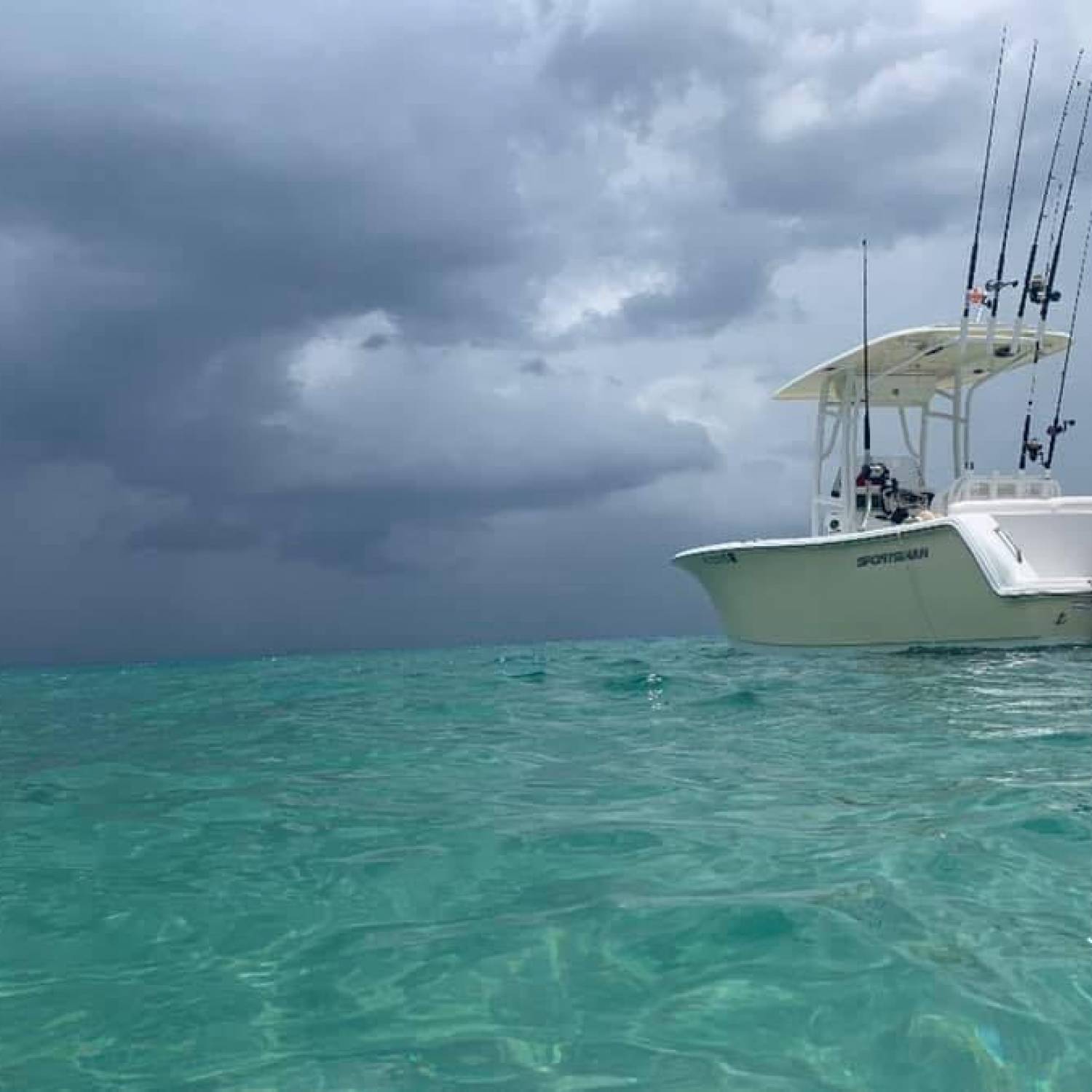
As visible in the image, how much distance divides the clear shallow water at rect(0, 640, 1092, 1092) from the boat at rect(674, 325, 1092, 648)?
6.48m

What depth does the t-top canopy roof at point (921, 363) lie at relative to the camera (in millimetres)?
18078

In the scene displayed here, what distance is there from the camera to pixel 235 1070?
256 cm

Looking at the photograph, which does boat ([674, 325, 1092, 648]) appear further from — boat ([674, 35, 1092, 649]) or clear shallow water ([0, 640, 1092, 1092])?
clear shallow water ([0, 640, 1092, 1092])

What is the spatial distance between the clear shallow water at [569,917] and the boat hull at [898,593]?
628cm

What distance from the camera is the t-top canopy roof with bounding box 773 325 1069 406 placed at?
18078 millimetres

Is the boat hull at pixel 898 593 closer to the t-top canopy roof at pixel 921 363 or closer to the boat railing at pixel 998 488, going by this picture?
the boat railing at pixel 998 488

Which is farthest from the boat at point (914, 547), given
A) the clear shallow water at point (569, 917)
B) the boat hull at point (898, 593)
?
the clear shallow water at point (569, 917)

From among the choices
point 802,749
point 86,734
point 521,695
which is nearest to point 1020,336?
point 521,695

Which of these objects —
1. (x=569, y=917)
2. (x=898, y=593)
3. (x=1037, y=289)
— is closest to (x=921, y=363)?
(x=1037, y=289)

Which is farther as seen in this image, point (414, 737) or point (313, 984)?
point (414, 737)

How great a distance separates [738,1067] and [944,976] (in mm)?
778

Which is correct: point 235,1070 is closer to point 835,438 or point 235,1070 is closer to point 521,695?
point 521,695

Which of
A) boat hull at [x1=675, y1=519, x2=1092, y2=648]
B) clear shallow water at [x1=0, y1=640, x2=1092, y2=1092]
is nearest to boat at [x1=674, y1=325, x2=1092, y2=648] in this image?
boat hull at [x1=675, y1=519, x2=1092, y2=648]

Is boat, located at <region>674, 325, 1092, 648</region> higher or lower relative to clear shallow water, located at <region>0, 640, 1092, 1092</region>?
higher
